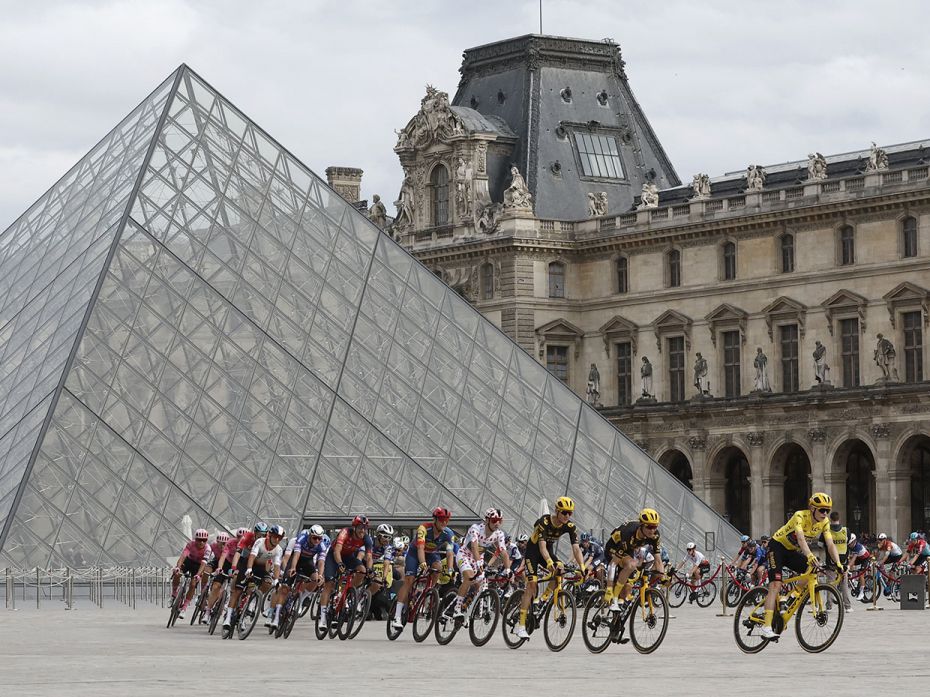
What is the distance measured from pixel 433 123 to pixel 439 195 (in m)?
2.37

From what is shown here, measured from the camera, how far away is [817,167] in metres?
65.6

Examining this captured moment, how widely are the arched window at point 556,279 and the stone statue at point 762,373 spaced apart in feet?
27.1

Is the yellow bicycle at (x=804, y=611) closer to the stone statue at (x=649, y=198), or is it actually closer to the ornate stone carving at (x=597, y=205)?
the stone statue at (x=649, y=198)

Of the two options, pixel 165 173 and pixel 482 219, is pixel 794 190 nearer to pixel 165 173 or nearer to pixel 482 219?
pixel 482 219

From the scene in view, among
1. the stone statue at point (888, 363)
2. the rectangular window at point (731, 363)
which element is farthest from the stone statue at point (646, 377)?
the stone statue at point (888, 363)

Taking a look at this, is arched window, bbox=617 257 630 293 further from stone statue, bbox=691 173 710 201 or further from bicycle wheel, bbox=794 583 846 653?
bicycle wheel, bbox=794 583 846 653

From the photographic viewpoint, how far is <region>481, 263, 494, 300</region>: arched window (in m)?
72.7

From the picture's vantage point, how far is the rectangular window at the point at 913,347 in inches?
2466

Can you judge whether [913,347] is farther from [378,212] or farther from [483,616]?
[483,616]

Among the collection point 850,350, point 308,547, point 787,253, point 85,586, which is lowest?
point 308,547

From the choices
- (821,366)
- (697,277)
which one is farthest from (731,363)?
(821,366)

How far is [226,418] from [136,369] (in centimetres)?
146

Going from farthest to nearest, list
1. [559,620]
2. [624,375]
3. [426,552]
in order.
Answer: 1. [624,375]
2. [426,552]
3. [559,620]

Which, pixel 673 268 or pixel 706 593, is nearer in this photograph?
pixel 706 593
